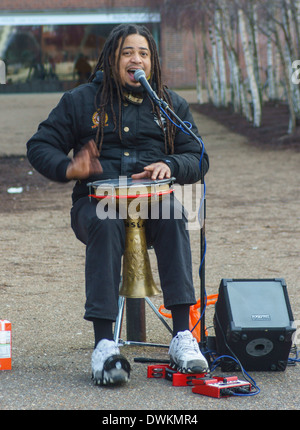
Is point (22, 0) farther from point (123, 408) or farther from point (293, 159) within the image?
point (123, 408)

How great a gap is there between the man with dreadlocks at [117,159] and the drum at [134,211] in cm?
6

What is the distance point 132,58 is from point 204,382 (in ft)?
5.49

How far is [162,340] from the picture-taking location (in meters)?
4.49

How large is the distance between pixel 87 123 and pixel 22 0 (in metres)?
38.8

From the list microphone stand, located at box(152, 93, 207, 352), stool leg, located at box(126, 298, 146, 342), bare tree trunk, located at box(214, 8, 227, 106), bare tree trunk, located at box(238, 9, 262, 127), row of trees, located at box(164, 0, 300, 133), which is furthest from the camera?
bare tree trunk, located at box(214, 8, 227, 106)

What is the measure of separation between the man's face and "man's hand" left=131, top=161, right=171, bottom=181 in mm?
470

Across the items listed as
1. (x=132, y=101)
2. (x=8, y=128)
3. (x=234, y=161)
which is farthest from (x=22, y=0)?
(x=132, y=101)

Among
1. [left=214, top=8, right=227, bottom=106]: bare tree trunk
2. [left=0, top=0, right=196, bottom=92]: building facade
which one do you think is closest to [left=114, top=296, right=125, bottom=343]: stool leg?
[left=214, top=8, right=227, bottom=106]: bare tree trunk

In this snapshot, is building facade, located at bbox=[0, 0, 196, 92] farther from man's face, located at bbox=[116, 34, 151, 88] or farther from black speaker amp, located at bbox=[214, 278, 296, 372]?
black speaker amp, located at bbox=[214, 278, 296, 372]

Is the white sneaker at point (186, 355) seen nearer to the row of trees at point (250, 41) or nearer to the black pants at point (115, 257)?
the black pants at point (115, 257)

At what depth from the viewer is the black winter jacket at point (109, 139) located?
158 inches

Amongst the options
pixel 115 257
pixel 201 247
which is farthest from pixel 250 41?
pixel 115 257

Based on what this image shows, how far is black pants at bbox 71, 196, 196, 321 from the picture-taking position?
3.65 metres

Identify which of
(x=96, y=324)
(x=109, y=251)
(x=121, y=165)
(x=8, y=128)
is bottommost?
(x=96, y=324)
